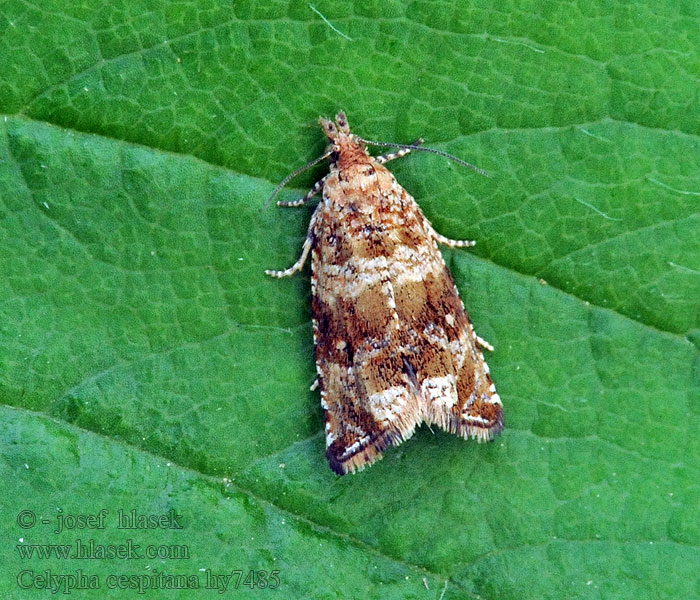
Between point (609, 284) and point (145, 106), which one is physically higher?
point (145, 106)

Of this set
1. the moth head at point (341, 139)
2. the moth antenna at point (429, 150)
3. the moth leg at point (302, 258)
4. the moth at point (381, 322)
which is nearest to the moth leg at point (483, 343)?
the moth at point (381, 322)

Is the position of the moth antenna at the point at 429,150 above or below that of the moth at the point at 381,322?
above

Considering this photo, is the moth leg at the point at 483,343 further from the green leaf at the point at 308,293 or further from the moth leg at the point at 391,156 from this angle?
the moth leg at the point at 391,156

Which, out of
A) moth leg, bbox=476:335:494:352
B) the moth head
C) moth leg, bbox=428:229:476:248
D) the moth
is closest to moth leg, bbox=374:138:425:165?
the moth

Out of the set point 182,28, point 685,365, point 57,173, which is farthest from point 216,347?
point 685,365

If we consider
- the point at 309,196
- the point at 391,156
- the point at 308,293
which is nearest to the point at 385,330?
the point at 308,293

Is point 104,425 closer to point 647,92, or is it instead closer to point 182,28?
point 182,28
